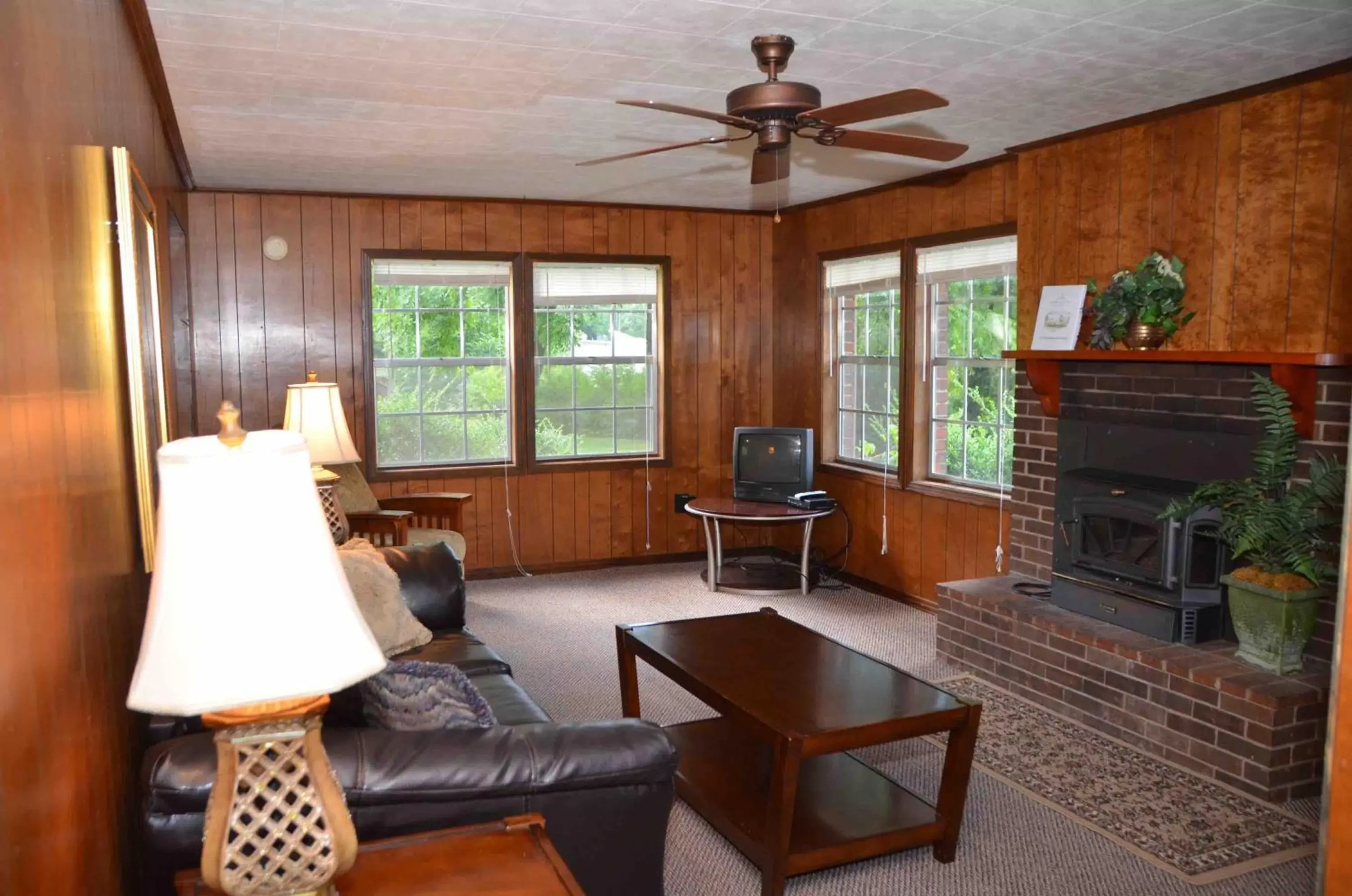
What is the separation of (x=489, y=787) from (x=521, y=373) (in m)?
4.63

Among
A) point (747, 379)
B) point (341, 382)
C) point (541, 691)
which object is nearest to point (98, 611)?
point (541, 691)

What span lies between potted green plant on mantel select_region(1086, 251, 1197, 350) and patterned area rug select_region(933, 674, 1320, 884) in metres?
→ 1.49

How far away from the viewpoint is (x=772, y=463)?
640 cm

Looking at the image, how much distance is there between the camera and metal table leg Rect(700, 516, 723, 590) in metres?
6.20

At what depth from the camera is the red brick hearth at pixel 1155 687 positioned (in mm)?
3350

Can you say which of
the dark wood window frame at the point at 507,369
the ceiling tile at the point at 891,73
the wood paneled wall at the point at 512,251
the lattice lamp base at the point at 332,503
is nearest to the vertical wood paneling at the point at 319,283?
the wood paneled wall at the point at 512,251

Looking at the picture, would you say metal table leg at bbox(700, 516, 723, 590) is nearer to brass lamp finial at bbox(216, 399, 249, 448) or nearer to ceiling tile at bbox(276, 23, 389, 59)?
ceiling tile at bbox(276, 23, 389, 59)

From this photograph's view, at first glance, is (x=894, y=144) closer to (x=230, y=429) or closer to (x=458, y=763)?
(x=458, y=763)

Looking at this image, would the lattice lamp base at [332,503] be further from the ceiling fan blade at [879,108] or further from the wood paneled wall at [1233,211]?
the wood paneled wall at [1233,211]

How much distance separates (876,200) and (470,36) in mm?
3435

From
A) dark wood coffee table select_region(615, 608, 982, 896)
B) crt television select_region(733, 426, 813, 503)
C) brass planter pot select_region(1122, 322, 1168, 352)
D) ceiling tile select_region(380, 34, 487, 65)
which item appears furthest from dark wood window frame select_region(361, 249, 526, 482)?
brass planter pot select_region(1122, 322, 1168, 352)

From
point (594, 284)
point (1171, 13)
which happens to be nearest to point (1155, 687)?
point (1171, 13)

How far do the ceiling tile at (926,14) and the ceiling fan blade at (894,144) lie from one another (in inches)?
11.8

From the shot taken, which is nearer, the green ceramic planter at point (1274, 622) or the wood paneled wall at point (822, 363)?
the green ceramic planter at point (1274, 622)
